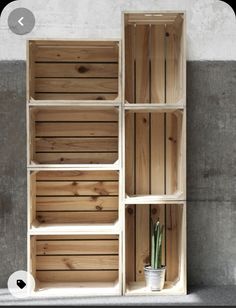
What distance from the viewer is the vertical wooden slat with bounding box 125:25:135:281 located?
163 inches

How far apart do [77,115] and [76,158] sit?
34cm

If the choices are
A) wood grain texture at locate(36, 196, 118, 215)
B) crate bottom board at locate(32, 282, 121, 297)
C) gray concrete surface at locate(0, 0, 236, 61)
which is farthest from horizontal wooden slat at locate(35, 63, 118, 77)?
crate bottom board at locate(32, 282, 121, 297)

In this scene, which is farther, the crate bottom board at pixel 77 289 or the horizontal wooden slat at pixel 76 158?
the horizontal wooden slat at pixel 76 158

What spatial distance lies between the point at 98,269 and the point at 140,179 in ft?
2.60

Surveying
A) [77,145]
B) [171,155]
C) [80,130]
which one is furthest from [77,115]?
[171,155]

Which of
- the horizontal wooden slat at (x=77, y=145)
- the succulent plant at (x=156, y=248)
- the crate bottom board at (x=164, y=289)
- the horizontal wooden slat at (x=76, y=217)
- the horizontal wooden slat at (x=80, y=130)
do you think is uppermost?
the horizontal wooden slat at (x=80, y=130)

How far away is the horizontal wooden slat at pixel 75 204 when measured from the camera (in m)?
4.16

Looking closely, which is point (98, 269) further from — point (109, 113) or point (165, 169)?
point (109, 113)

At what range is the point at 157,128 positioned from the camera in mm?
4168

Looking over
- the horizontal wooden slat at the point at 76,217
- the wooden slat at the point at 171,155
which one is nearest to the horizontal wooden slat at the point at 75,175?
the horizontal wooden slat at the point at 76,217

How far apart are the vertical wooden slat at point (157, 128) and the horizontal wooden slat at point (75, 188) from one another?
335 millimetres

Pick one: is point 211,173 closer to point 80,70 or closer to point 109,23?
point 80,70

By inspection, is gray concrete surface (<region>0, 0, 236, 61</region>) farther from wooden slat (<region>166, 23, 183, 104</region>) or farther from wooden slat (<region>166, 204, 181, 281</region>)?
wooden slat (<region>166, 204, 181, 281</region>)

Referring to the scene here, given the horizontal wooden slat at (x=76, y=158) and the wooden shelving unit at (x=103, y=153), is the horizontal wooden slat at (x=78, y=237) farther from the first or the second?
the horizontal wooden slat at (x=76, y=158)
